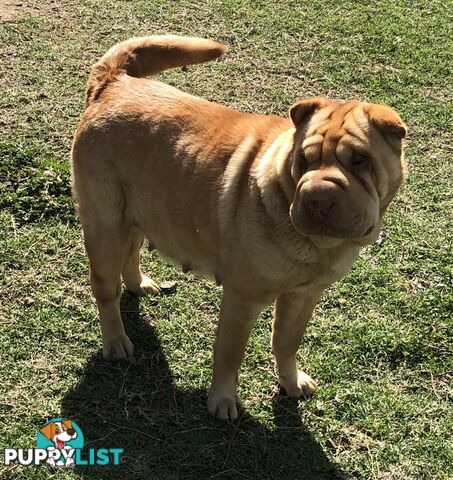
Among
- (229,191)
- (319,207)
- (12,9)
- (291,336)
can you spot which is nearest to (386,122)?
(319,207)

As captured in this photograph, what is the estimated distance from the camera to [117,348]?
14.4 feet

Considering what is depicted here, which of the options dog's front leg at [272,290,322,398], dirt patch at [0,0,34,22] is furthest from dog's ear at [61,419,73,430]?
dirt patch at [0,0,34,22]

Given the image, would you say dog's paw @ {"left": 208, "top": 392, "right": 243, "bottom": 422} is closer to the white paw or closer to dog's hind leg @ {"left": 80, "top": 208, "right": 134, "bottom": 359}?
dog's hind leg @ {"left": 80, "top": 208, "right": 134, "bottom": 359}

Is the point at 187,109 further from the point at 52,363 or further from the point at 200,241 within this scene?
→ the point at 52,363

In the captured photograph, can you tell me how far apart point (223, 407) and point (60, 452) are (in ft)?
3.19

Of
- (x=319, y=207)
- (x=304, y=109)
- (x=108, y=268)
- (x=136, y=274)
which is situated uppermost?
(x=304, y=109)

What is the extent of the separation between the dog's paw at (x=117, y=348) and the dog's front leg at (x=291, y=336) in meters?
0.97

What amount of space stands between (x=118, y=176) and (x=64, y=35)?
14.0 feet

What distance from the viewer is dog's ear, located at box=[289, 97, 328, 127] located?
3.34 metres

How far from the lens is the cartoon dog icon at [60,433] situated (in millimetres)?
3869

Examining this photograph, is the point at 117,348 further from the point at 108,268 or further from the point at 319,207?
the point at 319,207

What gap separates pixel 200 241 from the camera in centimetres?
392

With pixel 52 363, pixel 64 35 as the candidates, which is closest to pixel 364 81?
pixel 64 35

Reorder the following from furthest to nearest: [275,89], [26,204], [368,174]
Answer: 1. [275,89]
2. [26,204]
3. [368,174]
